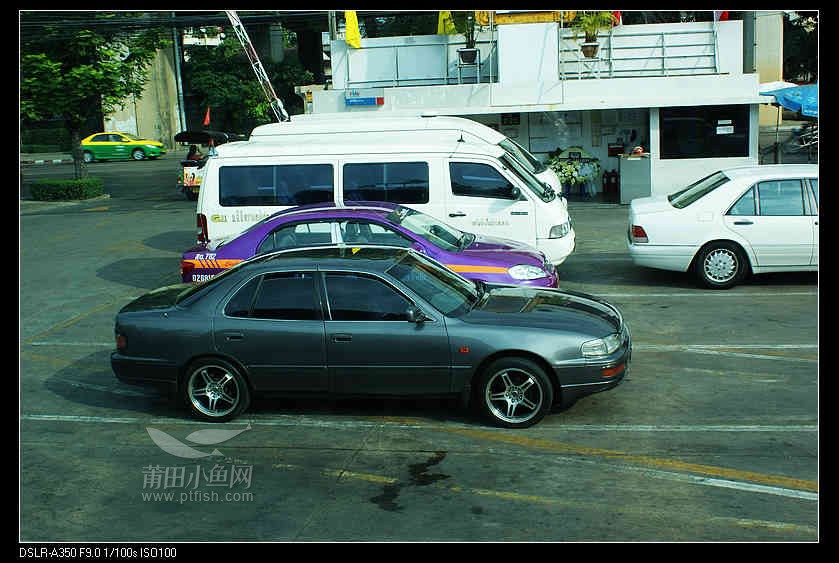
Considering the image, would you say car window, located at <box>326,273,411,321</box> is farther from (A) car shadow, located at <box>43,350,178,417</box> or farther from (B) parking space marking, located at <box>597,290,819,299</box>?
(B) parking space marking, located at <box>597,290,819,299</box>

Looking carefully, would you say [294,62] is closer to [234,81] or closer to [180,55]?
[234,81]

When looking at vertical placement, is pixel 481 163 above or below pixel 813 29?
below

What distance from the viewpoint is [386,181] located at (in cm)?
1372

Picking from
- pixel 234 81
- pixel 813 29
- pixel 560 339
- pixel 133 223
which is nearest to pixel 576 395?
pixel 560 339

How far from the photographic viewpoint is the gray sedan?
7969 millimetres

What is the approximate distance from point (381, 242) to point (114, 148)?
39.2 meters

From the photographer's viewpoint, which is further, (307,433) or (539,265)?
(539,265)

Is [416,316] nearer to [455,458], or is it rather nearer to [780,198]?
[455,458]

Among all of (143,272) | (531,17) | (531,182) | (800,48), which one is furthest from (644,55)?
(800,48)

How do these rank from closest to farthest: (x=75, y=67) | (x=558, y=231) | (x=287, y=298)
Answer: (x=287, y=298), (x=558, y=231), (x=75, y=67)

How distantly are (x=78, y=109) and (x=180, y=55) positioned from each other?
25477mm

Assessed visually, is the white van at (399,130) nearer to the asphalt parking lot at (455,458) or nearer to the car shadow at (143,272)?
the car shadow at (143,272)

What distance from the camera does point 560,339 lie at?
26.0 ft

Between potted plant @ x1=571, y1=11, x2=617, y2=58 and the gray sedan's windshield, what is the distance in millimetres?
15461
